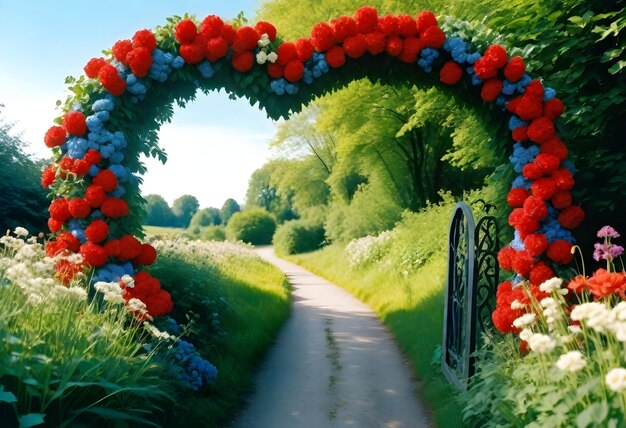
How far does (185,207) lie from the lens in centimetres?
8294

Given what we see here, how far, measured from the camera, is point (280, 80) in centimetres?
713

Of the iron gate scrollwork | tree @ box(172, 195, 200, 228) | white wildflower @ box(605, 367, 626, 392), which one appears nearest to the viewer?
white wildflower @ box(605, 367, 626, 392)

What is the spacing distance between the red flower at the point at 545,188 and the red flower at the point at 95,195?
16.5 ft

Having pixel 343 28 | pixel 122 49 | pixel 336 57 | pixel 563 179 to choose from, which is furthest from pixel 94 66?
pixel 563 179

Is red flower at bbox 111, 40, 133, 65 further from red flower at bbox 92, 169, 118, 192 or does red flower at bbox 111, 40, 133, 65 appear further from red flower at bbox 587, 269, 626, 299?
red flower at bbox 587, 269, 626, 299

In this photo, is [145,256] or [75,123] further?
[145,256]

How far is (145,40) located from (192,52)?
58 cm

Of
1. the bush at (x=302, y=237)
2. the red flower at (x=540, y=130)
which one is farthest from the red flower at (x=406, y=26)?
the bush at (x=302, y=237)

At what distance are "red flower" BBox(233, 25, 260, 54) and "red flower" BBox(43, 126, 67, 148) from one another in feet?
7.46

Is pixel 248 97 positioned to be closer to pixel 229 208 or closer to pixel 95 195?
pixel 95 195

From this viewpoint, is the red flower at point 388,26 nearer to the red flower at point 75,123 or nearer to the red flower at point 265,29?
the red flower at point 265,29

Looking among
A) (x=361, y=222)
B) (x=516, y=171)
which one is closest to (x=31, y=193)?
(x=516, y=171)

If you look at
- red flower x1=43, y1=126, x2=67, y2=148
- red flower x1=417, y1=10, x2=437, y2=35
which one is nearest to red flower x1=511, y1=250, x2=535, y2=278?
red flower x1=417, y1=10, x2=437, y2=35

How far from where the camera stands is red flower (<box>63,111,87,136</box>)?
22.4ft
